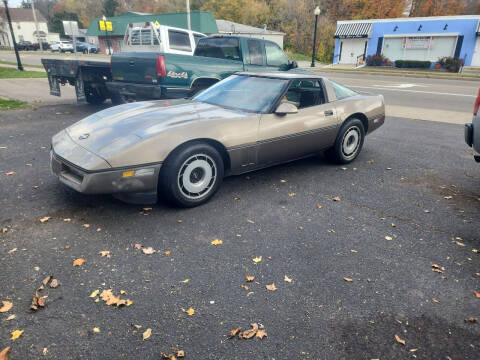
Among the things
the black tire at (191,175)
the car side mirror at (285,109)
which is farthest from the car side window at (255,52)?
the black tire at (191,175)

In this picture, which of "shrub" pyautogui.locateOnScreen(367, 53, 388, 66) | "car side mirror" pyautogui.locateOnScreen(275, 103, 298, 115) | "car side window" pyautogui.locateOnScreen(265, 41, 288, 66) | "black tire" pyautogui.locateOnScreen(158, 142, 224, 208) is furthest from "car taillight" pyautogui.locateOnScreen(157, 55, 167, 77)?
"shrub" pyautogui.locateOnScreen(367, 53, 388, 66)

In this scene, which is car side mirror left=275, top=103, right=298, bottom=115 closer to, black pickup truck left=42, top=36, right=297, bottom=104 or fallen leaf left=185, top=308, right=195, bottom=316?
fallen leaf left=185, top=308, right=195, bottom=316

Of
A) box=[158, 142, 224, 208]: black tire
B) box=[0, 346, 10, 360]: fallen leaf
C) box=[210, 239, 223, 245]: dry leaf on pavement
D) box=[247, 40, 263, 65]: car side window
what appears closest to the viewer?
box=[0, 346, 10, 360]: fallen leaf

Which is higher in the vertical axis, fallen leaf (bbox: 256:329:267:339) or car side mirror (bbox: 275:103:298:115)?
car side mirror (bbox: 275:103:298:115)

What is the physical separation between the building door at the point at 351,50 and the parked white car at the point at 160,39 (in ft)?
110

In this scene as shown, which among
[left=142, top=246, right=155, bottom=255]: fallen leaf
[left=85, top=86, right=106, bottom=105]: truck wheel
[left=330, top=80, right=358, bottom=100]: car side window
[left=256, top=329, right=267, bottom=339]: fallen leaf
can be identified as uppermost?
[left=330, top=80, right=358, bottom=100]: car side window

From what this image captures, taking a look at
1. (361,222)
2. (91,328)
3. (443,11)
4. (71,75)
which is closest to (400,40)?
(443,11)

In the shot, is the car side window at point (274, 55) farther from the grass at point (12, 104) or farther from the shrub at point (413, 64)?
the shrub at point (413, 64)

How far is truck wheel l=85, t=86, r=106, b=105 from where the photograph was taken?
34.0 feet

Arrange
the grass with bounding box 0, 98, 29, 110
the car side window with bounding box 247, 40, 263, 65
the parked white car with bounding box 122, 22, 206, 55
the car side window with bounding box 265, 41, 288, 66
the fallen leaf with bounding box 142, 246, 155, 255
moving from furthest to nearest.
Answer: the parked white car with bounding box 122, 22, 206, 55
the grass with bounding box 0, 98, 29, 110
the car side window with bounding box 265, 41, 288, 66
the car side window with bounding box 247, 40, 263, 65
the fallen leaf with bounding box 142, 246, 155, 255

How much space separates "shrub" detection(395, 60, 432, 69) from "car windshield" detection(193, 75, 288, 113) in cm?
3384

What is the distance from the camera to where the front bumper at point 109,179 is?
135 inches

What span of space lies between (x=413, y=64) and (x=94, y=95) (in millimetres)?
32182

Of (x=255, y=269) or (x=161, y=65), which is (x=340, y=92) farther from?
(x=161, y=65)
